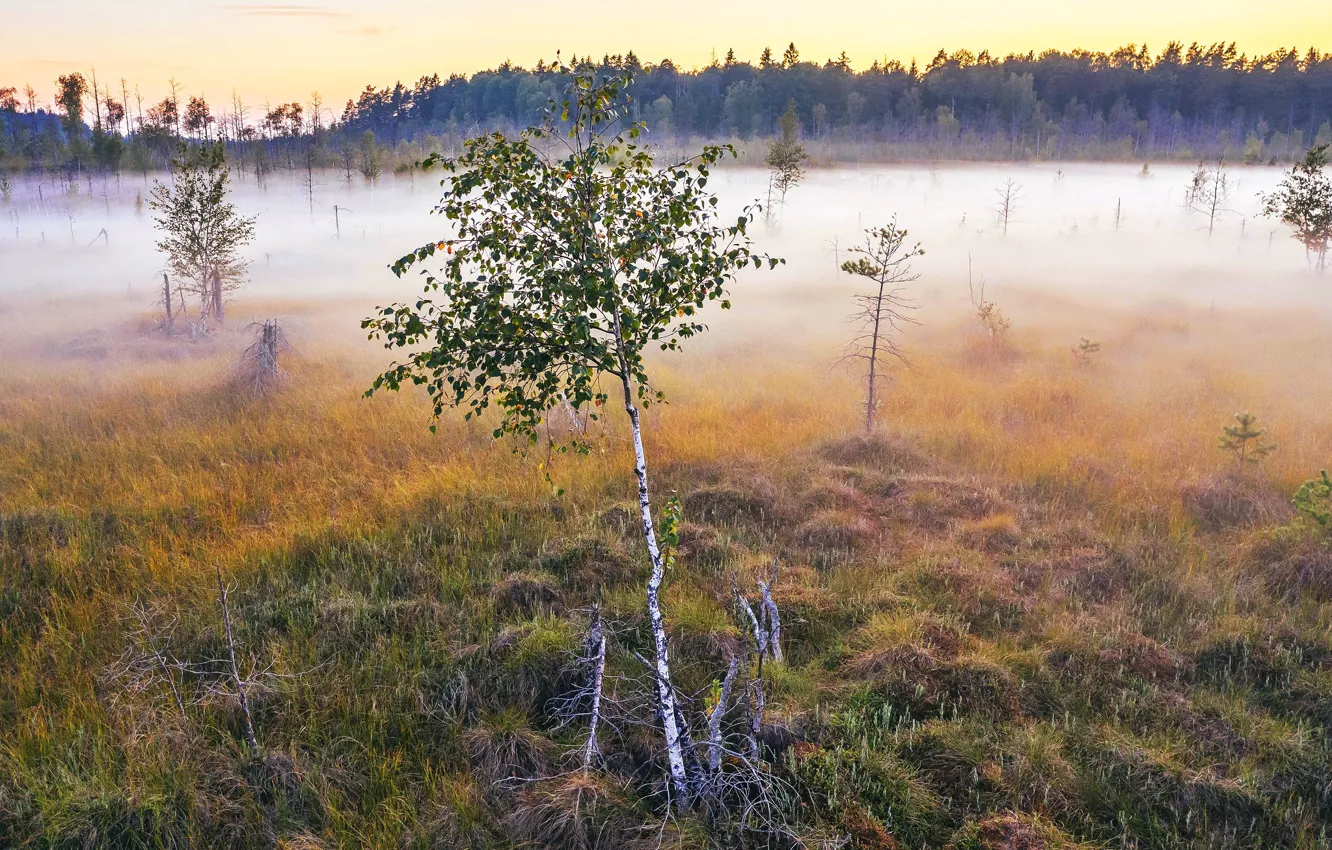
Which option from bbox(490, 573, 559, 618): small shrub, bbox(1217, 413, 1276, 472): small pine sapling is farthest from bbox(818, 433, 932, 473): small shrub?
bbox(490, 573, 559, 618): small shrub

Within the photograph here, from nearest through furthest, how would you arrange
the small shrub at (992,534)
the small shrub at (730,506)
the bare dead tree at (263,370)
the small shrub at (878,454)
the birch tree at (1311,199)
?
the small shrub at (992,534) → the small shrub at (730,506) → the small shrub at (878,454) → the bare dead tree at (263,370) → the birch tree at (1311,199)

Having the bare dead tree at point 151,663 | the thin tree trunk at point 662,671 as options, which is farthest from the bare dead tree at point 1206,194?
the bare dead tree at point 151,663

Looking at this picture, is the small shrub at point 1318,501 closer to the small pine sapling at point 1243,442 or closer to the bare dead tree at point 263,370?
the small pine sapling at point 1243,442

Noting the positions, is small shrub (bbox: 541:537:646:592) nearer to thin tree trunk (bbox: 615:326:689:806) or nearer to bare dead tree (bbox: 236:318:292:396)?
thin tree trunk (bbox: 615:326:689:806)

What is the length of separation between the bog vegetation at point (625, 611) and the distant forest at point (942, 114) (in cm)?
8237

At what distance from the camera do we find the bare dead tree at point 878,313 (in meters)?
13.8

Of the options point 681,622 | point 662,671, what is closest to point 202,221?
point 681,622

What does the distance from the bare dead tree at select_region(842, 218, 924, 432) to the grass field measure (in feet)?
5.63

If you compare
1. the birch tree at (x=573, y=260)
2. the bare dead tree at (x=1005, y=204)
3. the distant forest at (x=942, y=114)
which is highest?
the distant forest at (x=942, y=114)

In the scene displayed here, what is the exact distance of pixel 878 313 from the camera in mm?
13500

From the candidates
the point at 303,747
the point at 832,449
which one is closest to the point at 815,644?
the point at 303,747

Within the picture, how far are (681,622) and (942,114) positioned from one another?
357 ft

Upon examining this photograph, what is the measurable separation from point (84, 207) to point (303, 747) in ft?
315

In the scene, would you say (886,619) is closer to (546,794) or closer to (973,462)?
(546,794)
